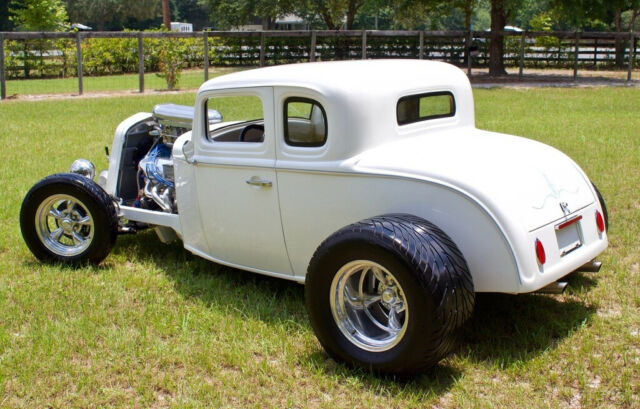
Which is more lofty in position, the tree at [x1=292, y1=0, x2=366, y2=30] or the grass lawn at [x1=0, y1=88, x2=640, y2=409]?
the tree at [x1=292, y1=0, x2=366, y2=30]

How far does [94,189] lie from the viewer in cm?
551

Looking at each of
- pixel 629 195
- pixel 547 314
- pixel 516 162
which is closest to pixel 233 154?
pixel 516 162

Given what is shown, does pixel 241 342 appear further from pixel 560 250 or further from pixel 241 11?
pixel 241 11

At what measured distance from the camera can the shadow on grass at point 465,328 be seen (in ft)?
12.5

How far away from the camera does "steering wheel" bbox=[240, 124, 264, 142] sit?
5273 millimetres

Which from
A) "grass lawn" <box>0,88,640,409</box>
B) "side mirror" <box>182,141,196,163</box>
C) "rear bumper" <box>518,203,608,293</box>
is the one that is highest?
"side mirror" <box>182,141,196,163</box>

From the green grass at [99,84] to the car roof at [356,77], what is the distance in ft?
59.5

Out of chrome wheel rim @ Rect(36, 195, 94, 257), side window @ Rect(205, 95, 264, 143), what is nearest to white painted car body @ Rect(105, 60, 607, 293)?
side window @ Rect(205, 95, 264, 143)

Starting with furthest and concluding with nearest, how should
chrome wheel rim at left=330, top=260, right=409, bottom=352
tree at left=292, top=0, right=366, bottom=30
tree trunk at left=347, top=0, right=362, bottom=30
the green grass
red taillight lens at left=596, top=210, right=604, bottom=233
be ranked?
tree at left=292, top=0, right=366, bottom=30 → tree trunk at left=347, top=0, right=362, bottom=30 → the green grass → red taillight lens at left=596, top=210, right=604, bottom=233 → chrome wheel rim at left=330, top=260, right=409, bottom=352

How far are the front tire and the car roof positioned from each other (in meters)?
0.92

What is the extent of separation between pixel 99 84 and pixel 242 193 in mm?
21315

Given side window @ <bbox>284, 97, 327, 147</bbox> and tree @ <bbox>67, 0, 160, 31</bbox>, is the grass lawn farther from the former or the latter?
tree @ <bbox>67, 0, 160, 31</bbox>

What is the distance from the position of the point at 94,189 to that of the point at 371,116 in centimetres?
248

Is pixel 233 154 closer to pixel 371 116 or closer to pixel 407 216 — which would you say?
pixel 371 116
